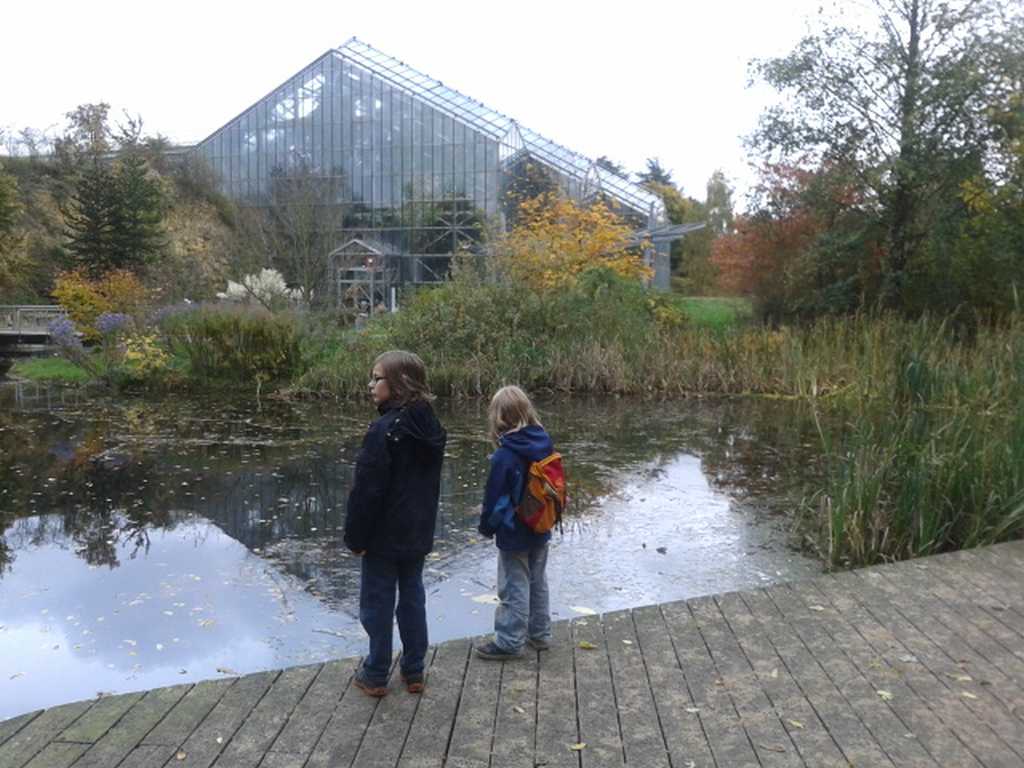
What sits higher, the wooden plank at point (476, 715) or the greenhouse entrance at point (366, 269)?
the greenhouse entrance at point (366, 269)

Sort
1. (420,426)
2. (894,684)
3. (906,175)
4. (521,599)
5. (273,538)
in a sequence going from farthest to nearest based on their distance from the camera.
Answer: (906,175), (273,538), (521,599), (894,684), (420,426)

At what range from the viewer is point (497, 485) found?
4.16m

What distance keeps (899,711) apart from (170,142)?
1739 inches

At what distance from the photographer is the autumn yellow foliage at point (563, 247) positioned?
808 inches

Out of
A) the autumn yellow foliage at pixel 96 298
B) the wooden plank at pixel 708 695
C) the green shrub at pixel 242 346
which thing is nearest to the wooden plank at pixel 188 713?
the wooden plank at pixel 708 695

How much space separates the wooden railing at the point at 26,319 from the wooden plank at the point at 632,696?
26366mm

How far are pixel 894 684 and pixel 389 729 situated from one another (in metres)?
2.00

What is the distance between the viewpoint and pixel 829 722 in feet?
11.8

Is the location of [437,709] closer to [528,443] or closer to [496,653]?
[496,653]

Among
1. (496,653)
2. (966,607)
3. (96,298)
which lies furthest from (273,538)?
(96,298)

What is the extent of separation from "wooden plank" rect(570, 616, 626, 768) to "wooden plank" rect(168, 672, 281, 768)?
1236 millimetres

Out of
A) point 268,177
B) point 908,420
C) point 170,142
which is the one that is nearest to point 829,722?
point 908,420

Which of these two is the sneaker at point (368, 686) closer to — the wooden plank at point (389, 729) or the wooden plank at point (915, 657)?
the wooden plank at point (389, 729)

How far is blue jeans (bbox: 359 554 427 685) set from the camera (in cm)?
384
